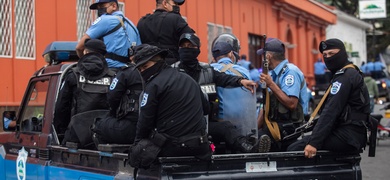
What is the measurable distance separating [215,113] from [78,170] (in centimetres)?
157

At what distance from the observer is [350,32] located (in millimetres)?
48312

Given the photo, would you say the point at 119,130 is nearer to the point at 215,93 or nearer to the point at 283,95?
the point at 215,93

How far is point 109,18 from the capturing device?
25.2 feet

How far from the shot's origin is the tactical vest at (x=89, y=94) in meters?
7.08

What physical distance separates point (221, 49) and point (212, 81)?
659 mm

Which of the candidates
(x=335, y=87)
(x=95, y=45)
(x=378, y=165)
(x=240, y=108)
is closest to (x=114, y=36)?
(x=95, y=45)

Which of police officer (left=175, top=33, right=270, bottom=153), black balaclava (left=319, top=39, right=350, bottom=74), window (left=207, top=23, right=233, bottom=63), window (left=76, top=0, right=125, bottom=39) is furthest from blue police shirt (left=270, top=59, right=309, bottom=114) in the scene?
window (left=207, top=23, right=233, bottom=63)

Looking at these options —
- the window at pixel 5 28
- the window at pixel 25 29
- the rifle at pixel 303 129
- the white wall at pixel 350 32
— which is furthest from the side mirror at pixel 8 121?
the white wall at pixel 350 32

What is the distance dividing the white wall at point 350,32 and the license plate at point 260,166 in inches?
1480

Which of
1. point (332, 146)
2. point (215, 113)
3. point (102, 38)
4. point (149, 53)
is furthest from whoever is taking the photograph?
point (102, 38)

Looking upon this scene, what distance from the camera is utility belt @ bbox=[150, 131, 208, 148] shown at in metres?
5.58

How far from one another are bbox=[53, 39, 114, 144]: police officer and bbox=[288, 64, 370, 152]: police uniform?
2.13 m

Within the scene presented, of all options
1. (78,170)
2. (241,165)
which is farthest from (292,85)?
(78,170)

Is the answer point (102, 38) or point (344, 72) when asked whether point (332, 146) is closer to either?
point (344, 72)
